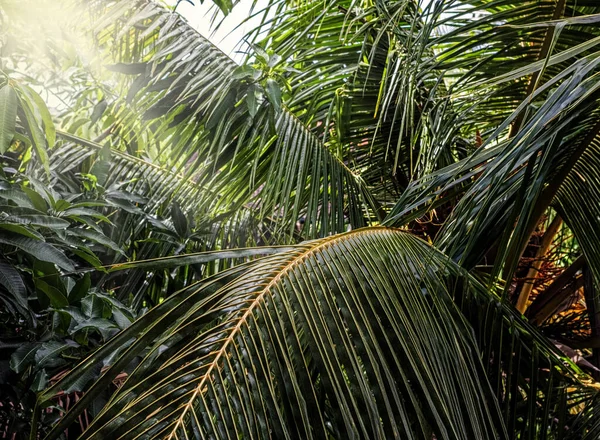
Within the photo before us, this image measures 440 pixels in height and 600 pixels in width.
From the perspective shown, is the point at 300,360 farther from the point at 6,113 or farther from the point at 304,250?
the point at 6,113

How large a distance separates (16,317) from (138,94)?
2.65ft

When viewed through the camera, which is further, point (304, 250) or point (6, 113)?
point (6, 113)

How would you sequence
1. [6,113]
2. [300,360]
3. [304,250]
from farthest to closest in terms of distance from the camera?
1. [6,113]
2. [304,250]
3. [300,360]

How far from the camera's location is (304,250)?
778 mm

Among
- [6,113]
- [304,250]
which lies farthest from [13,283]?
[304,250]

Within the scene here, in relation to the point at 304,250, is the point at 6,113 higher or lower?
higher

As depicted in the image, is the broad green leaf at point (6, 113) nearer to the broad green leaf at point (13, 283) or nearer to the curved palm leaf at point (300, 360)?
the broad green leaf at point (13, 283)

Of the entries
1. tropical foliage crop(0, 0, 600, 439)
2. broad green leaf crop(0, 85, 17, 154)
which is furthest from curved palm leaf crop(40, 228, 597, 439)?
broad green leaf crop(0, 85, 17, 154)

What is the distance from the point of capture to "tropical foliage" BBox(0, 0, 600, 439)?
59cm

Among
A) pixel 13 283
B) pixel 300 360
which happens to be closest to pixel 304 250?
pixel 300 360

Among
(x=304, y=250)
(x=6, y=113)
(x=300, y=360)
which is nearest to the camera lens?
(x=300, y=360)

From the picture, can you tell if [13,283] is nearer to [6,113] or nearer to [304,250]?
[6,113]

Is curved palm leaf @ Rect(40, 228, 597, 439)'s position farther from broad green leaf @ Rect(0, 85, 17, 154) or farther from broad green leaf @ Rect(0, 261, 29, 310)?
broad green leaf @ Rect(0, 85, 17, 154)

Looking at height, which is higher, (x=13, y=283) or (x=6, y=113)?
(x=6, y=113)
